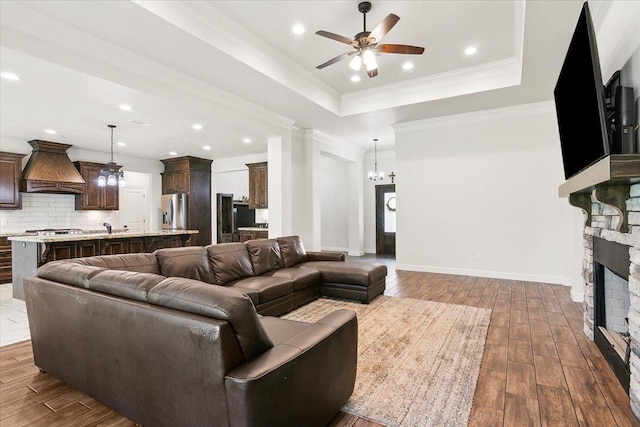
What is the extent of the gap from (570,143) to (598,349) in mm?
1792

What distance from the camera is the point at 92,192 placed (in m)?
7.71

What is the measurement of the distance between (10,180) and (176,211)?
3.33 metres

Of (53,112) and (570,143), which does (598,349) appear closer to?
(570,143)

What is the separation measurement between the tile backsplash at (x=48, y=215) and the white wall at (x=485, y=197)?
291 inches

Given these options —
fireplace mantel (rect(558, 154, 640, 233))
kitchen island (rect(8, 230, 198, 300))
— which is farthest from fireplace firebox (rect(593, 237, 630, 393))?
kitchen island (rect(8, 230, 198, 300))

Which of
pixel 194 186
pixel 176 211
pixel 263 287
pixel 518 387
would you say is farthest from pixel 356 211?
pixel 518 387

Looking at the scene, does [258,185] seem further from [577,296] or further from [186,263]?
[577,296]

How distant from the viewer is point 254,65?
3936mm

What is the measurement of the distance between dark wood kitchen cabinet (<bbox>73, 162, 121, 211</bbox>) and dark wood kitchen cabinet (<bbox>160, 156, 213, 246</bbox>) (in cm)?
158

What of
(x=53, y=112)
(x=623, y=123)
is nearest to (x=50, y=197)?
(x=53, y=112)

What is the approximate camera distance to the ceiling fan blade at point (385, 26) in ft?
9.11

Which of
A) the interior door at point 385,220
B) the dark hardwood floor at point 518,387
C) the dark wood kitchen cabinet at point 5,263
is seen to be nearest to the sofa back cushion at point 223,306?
the dark hardwood floor at point 518,387

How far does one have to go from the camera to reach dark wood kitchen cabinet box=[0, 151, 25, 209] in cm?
636

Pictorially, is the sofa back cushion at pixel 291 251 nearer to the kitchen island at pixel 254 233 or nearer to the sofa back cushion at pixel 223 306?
the sofa back cushion at pixel 223 306
